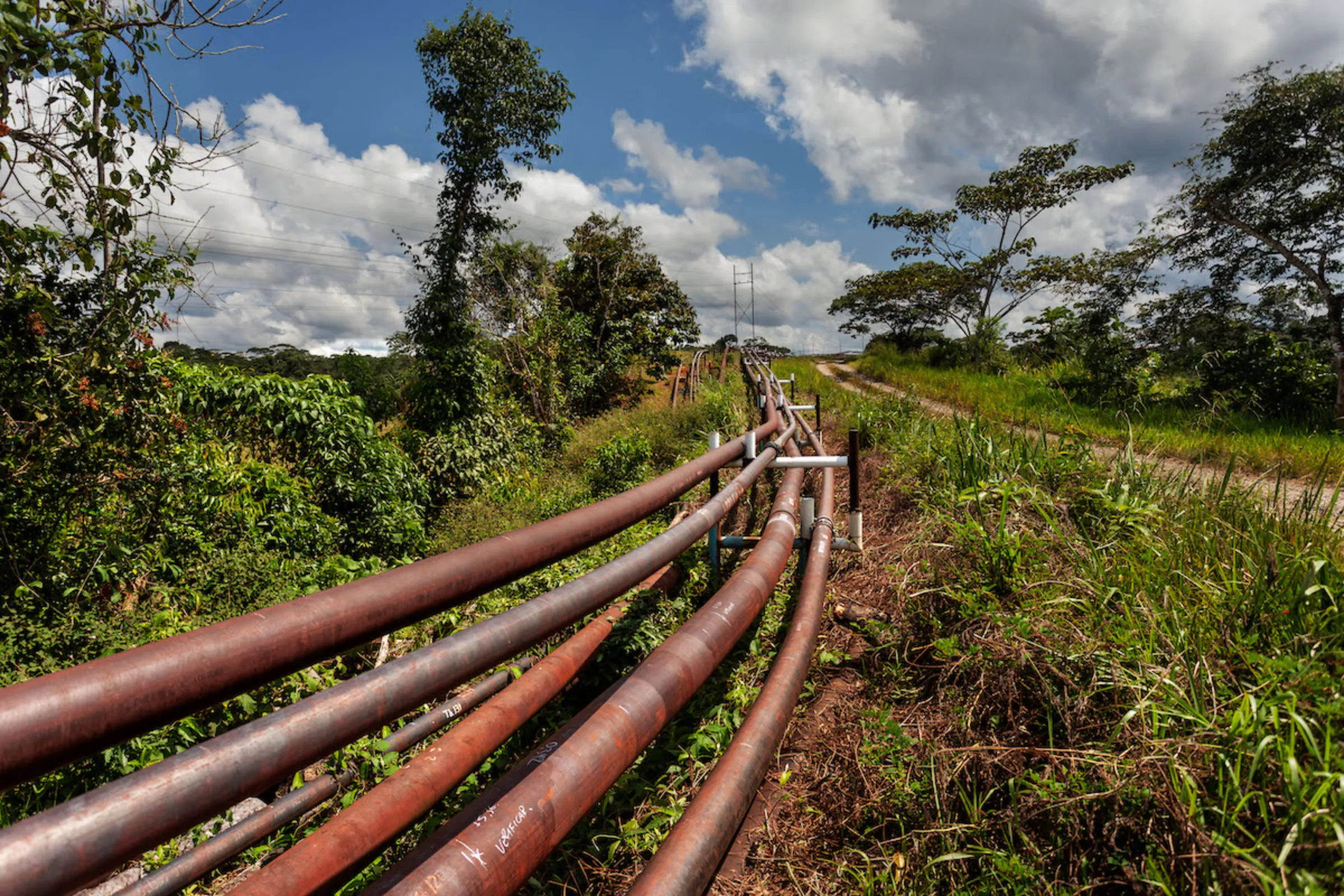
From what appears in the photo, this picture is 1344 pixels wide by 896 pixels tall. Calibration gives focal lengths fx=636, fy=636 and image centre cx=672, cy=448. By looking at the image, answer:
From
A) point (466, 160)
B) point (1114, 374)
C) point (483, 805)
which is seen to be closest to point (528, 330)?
point (466, 160)

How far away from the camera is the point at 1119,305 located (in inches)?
428

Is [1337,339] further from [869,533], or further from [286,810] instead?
[286,810]

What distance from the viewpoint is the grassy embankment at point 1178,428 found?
4.61 meters

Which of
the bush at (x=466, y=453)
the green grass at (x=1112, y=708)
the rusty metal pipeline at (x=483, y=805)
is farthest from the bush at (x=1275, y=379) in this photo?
the bush at (x=466, y=453)

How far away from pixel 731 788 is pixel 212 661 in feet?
3.69

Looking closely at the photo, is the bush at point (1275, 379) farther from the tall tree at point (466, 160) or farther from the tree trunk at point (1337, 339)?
the tall tree at point (466, 160)

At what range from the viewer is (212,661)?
2.30 ft

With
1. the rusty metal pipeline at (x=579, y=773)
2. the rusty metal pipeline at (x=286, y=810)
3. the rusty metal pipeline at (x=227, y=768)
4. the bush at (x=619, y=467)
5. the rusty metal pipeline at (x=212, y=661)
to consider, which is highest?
the rusty metal pipeline at (x=212, y=661)

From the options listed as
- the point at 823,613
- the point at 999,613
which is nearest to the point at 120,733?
the point at 999,613

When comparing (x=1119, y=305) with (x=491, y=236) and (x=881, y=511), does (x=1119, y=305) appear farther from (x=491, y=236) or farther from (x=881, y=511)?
(x=491, y=236)

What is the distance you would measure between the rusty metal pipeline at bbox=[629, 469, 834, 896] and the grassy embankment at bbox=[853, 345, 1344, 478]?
1998mm

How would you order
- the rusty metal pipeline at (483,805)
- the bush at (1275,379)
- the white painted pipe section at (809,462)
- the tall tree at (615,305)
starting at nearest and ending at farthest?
1. the rusty metal pipeline at (483,805)
2. the white painted pipe section at (809,462)
3. the bush at (1275,379)
4. the tall tree at (615,305)

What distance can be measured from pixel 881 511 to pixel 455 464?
7.54 meters

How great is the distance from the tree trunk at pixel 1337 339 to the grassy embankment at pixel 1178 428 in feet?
1.81
